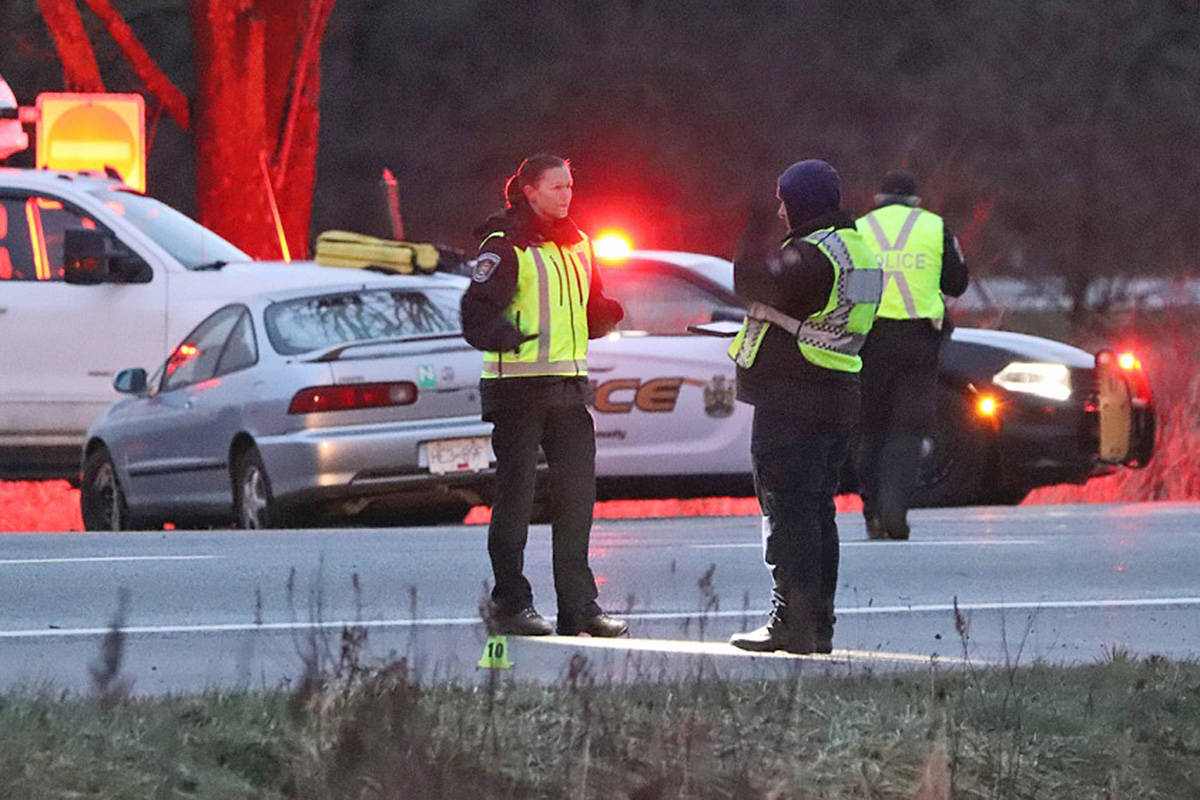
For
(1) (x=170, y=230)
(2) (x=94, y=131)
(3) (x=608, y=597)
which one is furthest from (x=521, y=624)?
(2) (x=94, y=131)

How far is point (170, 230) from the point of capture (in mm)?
16812

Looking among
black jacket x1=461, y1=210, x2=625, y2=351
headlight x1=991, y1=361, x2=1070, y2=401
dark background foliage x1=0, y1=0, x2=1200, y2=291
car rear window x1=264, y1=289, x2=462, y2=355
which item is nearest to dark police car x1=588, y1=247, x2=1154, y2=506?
headlight x1=991, y1=361, x2=1070, y2=401

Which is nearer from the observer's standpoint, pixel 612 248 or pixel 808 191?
pixel 808 191

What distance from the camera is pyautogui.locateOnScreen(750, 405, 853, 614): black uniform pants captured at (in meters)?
8.93

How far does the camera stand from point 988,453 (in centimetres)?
1588

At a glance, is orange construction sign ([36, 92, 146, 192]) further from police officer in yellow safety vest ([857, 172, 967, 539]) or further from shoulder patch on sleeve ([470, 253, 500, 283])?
shoulder patch on sleeve ([470, 253, 500, 283])

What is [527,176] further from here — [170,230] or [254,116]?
[254,116]

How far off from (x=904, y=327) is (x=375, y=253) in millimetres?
3620

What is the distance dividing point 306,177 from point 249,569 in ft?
42.4

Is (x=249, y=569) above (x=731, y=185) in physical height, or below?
below

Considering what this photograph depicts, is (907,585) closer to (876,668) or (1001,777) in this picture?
(876,668)

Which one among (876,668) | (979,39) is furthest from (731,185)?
(876,668)

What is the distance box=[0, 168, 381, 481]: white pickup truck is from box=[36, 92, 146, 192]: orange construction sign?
11.8 feet

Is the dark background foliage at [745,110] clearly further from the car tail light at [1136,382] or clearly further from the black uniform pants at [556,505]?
the black uniform pants at [556,505]
